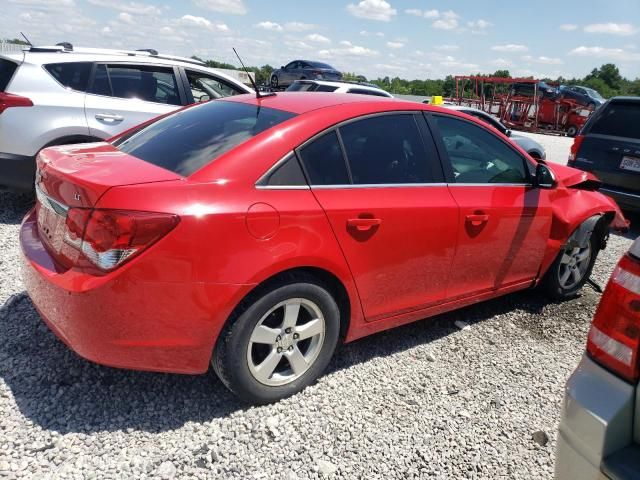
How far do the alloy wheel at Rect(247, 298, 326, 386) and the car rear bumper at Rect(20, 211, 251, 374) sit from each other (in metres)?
0.29

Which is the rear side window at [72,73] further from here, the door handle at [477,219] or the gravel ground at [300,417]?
the door handle at [477,219]

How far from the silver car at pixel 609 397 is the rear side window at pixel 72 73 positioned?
17.5 feet

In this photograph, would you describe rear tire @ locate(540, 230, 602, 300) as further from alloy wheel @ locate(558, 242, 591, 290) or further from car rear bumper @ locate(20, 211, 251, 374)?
car rear bumper @ locate(20, 211, 251, 374)

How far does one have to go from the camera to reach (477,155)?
3.70 metres

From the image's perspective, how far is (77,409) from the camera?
261 centimetres

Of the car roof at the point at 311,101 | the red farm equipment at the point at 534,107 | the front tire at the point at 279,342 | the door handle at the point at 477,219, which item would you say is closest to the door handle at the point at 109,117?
the car roof at the point at 311,101

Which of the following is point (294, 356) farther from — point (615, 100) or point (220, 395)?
point (615, 100)

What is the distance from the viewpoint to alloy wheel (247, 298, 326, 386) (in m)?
2.66

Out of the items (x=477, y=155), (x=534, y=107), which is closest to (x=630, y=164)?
(x=477, y=155)

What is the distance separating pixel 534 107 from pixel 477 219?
77.6 feet

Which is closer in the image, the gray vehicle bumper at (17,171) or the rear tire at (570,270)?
the rear tire at (570,270)

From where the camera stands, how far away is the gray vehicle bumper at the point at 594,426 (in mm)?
1649

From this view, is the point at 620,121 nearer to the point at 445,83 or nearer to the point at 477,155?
the point at 477,155

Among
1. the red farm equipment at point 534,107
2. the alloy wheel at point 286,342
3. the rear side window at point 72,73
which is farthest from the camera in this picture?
the red farm equipment at point 534,107
